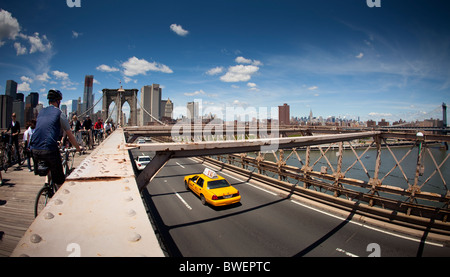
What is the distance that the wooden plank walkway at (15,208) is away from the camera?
285cm

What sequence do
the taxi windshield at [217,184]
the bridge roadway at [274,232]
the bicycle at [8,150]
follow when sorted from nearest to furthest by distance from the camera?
the bridge roadway at [274,232] < the bicycle at [8,150] < the taxi windshield at [217,184]

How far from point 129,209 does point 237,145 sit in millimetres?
1947

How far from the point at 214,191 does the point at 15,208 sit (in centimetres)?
737

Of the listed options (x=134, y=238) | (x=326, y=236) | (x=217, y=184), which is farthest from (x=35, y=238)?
(x=217, y=184)

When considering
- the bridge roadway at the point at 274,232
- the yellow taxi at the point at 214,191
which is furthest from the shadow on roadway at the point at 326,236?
the yellow taxi at the point at 214,191

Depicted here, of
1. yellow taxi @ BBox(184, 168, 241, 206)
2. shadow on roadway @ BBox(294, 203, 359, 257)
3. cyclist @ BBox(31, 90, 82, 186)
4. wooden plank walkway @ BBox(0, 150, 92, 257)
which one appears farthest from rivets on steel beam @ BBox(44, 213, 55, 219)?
yellow taxi @ BBox(184, 168, 241, 206)

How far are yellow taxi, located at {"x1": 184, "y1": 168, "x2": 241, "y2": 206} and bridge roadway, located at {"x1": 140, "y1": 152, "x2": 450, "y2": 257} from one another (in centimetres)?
47

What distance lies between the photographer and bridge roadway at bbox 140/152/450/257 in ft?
21.1

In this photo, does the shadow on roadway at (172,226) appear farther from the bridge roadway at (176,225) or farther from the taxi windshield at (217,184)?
the taxi windshield at (217,184)

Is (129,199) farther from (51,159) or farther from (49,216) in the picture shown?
(51,159)

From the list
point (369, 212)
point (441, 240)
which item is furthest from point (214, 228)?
point (441, 240)

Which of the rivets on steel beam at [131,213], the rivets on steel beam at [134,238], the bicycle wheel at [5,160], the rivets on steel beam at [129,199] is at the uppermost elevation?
the rivets on steel beam at [129,199]

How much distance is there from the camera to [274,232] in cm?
753

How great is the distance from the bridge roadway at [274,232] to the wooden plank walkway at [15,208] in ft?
10.6
